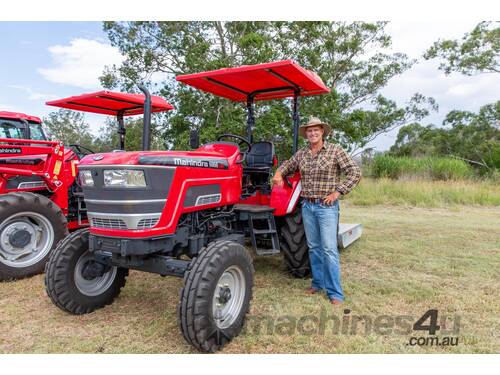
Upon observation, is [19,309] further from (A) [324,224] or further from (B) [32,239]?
(A) [324,224]

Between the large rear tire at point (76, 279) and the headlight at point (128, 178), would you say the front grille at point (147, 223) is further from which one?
the large rear tire at point (76, 279)

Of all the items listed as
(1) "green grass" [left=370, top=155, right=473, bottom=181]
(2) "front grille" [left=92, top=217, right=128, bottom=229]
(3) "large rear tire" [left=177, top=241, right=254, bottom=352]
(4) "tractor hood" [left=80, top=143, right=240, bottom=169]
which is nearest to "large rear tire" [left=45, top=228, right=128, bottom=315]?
(2) "front grille" [left=92, top=217, right=128, bottom=229]

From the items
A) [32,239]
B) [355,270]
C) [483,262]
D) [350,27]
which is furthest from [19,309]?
[350,27]

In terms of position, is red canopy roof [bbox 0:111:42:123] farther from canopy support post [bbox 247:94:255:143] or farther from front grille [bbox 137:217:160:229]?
front grille [bbox 137:217:160:229]

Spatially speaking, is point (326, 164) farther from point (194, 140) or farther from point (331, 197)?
point (194, 140)

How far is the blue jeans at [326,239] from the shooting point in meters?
3.62

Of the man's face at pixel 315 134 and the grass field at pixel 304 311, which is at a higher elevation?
the man's face at pixel 315 134

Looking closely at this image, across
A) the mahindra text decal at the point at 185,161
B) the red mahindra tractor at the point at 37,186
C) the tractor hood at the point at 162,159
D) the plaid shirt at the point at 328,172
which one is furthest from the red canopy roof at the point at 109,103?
the plaid shirt at the point at 328,172

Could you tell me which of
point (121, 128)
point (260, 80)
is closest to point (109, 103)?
point (121, 128)

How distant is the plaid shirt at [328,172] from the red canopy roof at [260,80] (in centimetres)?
82

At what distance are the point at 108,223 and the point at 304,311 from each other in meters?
1.84

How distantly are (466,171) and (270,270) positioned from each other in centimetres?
1403

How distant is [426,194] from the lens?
38.5 ft

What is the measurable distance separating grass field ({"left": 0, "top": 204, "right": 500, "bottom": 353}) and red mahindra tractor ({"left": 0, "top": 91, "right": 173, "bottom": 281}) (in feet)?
1.28
